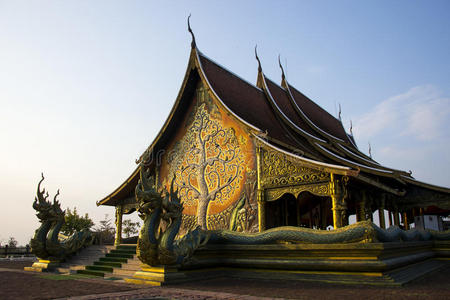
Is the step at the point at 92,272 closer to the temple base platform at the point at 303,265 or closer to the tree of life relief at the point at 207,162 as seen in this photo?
the temple base platform at the point at 303,265

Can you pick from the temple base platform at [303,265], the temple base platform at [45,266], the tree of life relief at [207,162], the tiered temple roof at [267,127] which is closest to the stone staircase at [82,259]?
the temple base platform at [45,266]

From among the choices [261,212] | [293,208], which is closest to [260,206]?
[261,212]

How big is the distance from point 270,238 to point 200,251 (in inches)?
51.6

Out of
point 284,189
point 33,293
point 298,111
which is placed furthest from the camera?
point 298,111

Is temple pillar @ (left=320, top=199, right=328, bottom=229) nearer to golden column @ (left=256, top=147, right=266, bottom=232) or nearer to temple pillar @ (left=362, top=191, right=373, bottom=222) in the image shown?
temple pillar @ (left=362, top=191, right=373, bottom=222)

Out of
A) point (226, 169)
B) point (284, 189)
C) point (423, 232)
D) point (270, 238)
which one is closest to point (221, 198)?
point (226, 169)

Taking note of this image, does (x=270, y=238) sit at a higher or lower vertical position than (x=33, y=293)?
higher

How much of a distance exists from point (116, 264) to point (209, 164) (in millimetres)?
3540

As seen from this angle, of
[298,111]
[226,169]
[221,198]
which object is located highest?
[298,111]

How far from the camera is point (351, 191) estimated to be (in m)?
9.52

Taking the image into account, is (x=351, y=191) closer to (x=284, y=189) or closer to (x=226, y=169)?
(x=284, y=189)

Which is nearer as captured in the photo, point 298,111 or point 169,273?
point 169,273

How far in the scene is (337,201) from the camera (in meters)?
7.44

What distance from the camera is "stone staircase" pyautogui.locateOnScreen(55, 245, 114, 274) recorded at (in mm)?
8461
